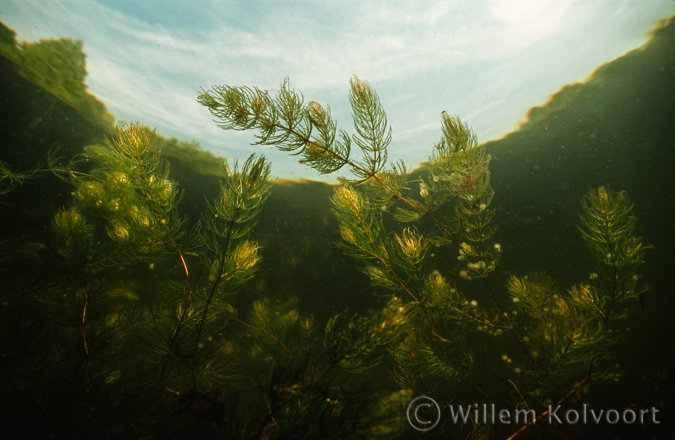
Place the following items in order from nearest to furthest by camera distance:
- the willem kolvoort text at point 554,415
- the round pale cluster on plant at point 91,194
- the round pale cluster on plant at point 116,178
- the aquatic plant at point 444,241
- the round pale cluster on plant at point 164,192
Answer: the aquatic plant at point 444,241
the willem kolvoort text at point 554,415
the round pale cluster on plant at point 164,192
the round pale cluster on plant at point 116,178
the round pale cluster on plant at point 91,194

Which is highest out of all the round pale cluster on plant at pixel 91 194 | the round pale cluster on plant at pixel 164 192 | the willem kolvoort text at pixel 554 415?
the round pale cluster on plant at pixel 164 192

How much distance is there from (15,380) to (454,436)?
220 inches

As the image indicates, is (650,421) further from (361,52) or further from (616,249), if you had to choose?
(361,52)

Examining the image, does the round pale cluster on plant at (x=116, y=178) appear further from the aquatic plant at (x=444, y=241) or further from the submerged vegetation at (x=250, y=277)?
the aquatic plant at (x=444, y=241)

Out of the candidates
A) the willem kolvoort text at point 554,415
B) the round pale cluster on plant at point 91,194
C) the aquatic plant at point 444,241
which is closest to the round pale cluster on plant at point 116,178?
the round pale cluster on plant at point 91,194

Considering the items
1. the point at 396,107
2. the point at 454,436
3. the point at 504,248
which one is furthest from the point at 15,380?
the point at 504,248

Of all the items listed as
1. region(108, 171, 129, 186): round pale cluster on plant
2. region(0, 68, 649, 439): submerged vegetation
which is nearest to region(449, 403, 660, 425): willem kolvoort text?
region(0, 68, 649, 439): submerged vegetation

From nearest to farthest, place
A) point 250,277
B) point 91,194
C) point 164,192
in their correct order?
point 164,192 → point 250,277 → point 91,194

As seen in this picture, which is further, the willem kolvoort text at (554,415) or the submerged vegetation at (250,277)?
the willem kolvoort text at (554,415)

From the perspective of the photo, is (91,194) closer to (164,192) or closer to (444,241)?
(164,192)

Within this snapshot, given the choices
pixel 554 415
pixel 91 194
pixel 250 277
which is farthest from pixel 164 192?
pixel 554 415

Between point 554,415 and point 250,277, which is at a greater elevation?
point 250,277

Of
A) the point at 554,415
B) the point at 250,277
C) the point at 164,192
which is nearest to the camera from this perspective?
the point at 554,415

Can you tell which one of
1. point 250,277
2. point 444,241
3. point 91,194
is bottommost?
point 250,277
